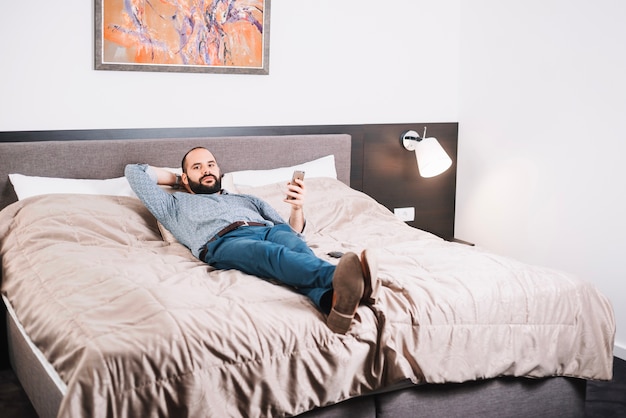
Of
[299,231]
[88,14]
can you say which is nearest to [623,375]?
[299,231]

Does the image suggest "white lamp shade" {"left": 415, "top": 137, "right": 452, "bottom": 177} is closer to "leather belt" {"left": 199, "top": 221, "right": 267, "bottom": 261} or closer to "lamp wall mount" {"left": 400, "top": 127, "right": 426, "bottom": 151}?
"lamp wall mount" {"left": 400, "top": 127, "right": 426, "bottom": 151}

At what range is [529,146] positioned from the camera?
3801 mm

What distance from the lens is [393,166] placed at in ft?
13.7

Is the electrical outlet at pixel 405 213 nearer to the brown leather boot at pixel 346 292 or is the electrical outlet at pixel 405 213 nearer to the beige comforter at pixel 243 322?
the beige comforter at pixel 243 322

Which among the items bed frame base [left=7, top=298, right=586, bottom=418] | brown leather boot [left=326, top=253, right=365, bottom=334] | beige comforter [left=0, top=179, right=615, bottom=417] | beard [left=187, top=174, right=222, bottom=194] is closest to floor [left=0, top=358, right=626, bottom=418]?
bed frame base [left=7, top=298, right=586, bottom=418]

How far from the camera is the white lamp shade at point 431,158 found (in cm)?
385

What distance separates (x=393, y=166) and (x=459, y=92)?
0.64m

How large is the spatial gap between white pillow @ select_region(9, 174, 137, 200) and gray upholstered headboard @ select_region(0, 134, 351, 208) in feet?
0.27

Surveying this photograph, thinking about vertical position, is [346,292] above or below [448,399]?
above

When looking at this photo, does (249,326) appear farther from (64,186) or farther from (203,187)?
(64,186)

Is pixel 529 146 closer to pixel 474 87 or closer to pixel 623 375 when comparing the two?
pixel 474 87

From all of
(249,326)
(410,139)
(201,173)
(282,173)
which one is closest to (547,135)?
(410,139)

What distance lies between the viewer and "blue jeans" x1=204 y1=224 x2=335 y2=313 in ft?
7.23

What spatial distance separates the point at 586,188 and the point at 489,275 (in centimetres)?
125
